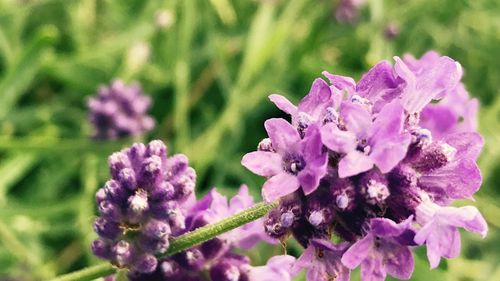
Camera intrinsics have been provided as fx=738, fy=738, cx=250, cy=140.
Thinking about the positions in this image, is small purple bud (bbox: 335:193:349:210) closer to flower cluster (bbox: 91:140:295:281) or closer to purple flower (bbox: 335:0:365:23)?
flower cluster (bbox: 91:140:295:281)

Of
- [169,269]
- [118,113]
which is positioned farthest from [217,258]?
[118,113]

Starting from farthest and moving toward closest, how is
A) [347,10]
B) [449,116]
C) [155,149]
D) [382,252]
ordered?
[347,10] → [449,116] → [155,149] → [382,252]

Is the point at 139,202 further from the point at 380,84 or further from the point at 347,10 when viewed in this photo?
the point at 347,10

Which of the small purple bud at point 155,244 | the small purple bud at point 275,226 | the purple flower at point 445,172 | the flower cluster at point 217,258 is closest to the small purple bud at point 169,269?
the flower cluster at point 217,258

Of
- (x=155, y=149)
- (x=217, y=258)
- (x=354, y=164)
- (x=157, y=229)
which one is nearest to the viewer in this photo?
(x=354, y=164)

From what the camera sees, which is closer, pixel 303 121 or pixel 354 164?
pixel 354 164

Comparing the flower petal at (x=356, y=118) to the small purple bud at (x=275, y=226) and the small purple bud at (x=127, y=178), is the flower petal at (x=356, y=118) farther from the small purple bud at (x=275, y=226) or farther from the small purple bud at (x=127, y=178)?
the small purple bud at (x=127, y=178)

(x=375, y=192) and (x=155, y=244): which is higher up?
(x=155, y=244)

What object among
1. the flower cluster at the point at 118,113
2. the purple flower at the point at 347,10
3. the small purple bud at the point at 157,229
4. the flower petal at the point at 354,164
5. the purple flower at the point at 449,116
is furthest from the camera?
the purple flower at the point at 347,10

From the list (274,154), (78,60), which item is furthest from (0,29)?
(274,154)
